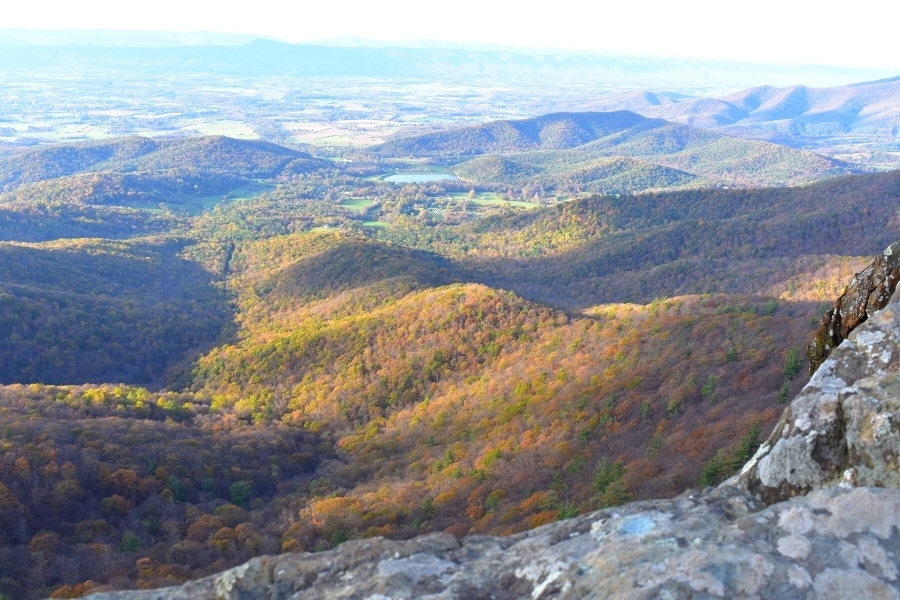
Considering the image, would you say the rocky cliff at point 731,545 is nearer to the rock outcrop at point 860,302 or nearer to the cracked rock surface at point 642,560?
the cracked rock surface at point 642,560

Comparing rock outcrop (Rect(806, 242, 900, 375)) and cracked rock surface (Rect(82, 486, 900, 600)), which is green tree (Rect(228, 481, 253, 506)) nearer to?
cracked rock surface (Rect(82, 486, 900, 600))

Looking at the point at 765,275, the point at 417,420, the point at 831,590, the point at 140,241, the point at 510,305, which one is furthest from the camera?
the point at 140,241

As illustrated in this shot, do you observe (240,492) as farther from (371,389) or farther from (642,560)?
(642,560)

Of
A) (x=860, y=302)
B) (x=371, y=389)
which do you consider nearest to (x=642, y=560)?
(x=860, y=302)

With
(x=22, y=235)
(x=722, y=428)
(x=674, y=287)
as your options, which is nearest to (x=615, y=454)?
(x=722, y=428)

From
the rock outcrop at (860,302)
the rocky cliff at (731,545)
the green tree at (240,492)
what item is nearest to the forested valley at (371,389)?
the green tree at (240,492)

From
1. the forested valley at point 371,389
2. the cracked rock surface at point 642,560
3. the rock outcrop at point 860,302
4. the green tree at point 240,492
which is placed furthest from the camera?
the green tree at point 240,492

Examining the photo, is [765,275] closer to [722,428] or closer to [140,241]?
[722,428]
